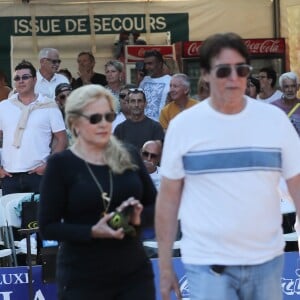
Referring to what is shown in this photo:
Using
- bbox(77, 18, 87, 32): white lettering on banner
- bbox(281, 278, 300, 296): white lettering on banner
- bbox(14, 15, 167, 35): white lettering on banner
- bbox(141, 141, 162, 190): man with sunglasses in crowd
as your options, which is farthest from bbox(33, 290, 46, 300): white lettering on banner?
bbox(77, 18, 87, 32): white lettering on banner

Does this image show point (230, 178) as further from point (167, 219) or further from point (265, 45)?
point (265, 45)

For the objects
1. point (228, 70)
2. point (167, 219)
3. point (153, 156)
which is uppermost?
point (228, 70)

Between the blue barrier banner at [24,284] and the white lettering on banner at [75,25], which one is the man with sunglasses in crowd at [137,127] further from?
the white lettering on banner at [75,25]

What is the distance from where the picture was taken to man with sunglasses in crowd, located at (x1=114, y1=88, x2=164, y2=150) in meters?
9.19

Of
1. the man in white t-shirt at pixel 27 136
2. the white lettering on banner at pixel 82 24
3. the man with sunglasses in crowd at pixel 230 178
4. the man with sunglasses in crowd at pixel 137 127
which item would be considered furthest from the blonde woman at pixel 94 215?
the white lettering on banner at pixel 82 24

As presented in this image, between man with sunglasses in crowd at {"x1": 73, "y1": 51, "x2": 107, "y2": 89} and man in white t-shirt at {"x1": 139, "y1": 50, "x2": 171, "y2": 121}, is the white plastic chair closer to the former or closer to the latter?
man in white t-shirt at {"x1": 139, "y1": 50, "x2": 171, "y2": 121}

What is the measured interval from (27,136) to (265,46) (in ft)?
18.7

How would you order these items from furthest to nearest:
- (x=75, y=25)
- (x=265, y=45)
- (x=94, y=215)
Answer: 1. (x=75, y=25)
2. (x=265, y=45)
3. (x=94, y=215)

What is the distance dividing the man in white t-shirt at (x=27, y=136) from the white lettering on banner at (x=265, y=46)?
5.30 m

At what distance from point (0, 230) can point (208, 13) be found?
6.32m

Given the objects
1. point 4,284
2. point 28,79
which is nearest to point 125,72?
point 28,79

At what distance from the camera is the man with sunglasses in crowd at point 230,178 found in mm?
3965

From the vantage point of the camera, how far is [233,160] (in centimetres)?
396

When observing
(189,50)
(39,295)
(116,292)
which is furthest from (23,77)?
(116,292)
